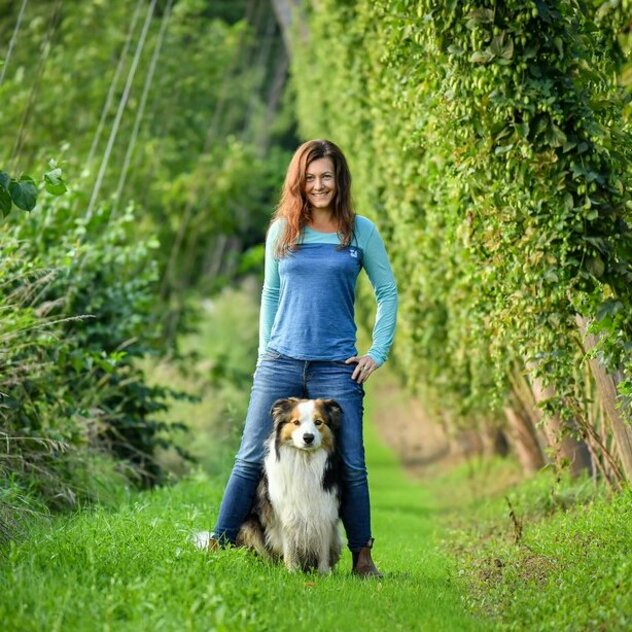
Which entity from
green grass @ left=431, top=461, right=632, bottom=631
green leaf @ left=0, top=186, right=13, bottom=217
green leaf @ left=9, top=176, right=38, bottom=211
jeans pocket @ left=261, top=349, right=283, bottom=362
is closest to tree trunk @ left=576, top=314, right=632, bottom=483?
green grass @ left=431, top=461, right=632, bottom=631

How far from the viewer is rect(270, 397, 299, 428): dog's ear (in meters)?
6.99

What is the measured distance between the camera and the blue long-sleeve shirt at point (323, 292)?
716 centimetres

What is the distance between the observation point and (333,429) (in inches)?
277

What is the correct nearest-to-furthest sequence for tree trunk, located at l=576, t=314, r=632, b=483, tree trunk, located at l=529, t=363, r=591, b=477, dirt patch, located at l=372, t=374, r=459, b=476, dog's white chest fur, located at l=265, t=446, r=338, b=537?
1. dog's white chest fur, located at l=265, t=446, r=338, b=537
2. tree trunk, located at l=576, t=314, r=632, b=483
3. tree trunk, located at l=529, t=363, r=591, b=477
4. dirt patch, located at l=372, t=374, r=459, b=476

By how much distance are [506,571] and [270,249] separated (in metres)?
2.36

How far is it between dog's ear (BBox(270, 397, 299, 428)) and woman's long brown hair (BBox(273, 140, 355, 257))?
86cm

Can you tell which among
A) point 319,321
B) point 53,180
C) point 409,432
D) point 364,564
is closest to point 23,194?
point 53,180

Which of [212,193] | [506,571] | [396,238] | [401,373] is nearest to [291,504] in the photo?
[506,571]

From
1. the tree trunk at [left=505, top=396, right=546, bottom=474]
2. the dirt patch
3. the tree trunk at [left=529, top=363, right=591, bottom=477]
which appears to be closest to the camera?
the tree trunk at [left=529, top=363, right=591, bottom=477]

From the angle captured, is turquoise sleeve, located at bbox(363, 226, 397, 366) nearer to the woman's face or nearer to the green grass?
the woman's face

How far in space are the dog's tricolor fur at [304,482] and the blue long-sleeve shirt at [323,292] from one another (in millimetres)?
359

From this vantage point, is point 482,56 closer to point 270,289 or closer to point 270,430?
point 270,289

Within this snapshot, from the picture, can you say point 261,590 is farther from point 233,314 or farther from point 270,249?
point 233,314

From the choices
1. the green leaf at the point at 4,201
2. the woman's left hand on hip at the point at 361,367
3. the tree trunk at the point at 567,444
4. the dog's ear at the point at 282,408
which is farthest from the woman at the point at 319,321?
the tree trunk at the point at 567,444
